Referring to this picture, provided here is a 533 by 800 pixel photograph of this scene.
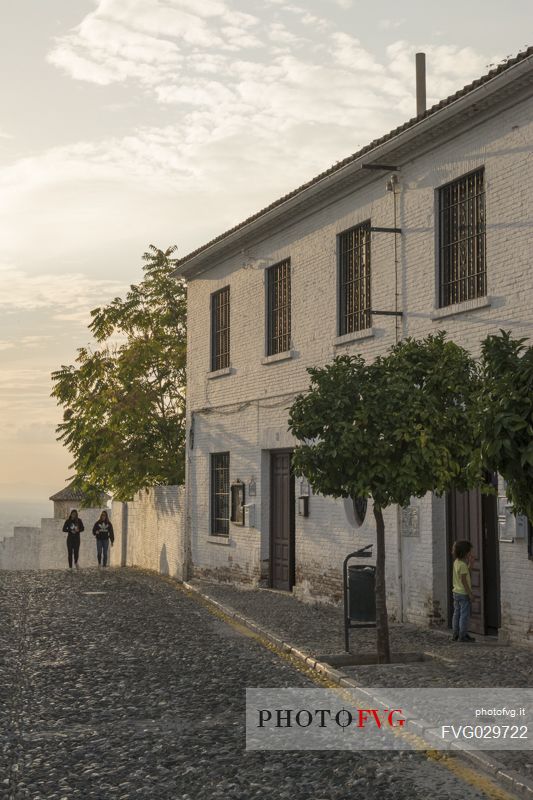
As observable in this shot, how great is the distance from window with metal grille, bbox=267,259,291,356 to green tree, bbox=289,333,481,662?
24.9ft

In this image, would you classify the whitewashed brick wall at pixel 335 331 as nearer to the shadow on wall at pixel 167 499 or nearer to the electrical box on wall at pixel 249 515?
the electrical box on wall at pixel 249 515

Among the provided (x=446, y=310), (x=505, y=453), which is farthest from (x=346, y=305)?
(x=505, y=453)

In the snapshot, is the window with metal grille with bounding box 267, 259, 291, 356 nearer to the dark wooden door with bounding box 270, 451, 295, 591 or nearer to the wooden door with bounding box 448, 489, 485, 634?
the dark wooden door with bounding box 270, 451, 295, 591

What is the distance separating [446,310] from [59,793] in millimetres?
8869

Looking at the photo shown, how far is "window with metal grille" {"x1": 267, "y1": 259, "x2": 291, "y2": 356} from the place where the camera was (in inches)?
725

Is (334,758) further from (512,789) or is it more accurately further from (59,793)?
(59,793)

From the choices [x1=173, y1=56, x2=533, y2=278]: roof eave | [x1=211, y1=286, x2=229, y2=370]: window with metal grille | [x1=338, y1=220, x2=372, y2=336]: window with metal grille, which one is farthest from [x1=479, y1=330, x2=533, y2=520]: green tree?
[x1=211, y1=286, x2=229, y2=370]: window with metal grille

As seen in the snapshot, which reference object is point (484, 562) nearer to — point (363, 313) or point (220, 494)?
point (363, 313)

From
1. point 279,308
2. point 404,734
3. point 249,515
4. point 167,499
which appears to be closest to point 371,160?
point 279,308

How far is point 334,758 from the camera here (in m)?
6.75

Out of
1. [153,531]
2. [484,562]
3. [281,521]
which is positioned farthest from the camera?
[153,531]

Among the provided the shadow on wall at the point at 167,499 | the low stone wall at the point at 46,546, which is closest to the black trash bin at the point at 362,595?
the shadow on wall at the point at 167,499

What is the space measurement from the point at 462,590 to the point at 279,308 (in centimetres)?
824

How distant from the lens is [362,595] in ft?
37.3
